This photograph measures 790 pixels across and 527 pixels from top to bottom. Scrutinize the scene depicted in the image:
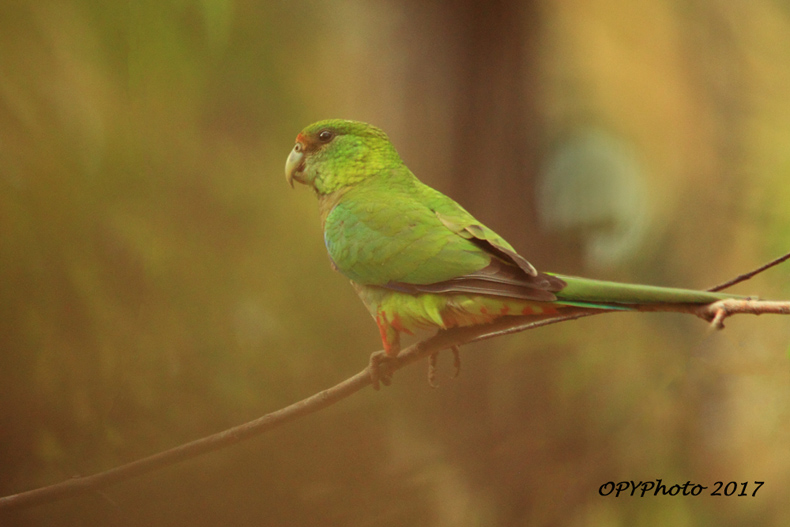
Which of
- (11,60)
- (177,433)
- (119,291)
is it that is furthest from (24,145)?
(177,433)

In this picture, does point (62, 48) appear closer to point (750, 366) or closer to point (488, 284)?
point (488, 284)

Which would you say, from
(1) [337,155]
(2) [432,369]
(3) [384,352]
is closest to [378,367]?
(3) [384,352]

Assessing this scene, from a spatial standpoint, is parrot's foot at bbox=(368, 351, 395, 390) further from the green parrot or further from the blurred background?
the blurred background

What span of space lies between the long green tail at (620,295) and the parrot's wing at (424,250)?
0.08ft

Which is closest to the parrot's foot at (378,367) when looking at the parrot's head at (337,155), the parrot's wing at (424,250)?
the parrot's wing at (424,250)

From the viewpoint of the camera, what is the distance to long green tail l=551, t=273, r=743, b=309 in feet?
2.83

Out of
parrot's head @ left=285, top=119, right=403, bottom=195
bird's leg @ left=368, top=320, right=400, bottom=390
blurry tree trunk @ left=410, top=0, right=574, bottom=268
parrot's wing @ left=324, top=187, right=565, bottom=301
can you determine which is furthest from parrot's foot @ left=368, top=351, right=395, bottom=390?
blurry tree trunk @ left=410, top=0, right=574, bottom=268

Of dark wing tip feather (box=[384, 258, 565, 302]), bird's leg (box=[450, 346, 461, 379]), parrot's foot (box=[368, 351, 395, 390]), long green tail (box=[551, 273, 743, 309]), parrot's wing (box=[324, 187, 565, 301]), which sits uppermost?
parrot's wing (box=[324, 187, 565, 301])

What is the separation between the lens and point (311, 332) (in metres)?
1.28

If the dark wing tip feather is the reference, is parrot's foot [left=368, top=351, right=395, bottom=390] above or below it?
below

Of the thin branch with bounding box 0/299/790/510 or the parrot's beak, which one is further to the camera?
the parrot's beak

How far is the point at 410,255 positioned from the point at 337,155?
0.98ft

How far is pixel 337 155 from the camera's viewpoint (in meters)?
1.25

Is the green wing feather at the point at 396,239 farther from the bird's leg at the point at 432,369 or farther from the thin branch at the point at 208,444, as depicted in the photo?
the bird's leg at the point at 432,369
